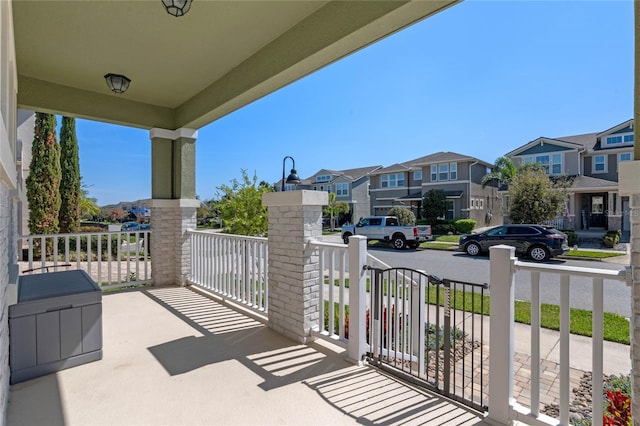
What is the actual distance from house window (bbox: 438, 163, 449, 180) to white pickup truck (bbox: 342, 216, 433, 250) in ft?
28.9

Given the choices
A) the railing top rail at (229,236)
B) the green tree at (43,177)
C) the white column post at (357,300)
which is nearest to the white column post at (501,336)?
the white column post at (357,300)

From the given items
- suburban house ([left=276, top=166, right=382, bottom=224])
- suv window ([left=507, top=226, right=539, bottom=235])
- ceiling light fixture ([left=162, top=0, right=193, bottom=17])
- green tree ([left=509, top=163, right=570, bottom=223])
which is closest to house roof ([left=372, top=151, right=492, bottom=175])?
suburban house ([left=276, top=166, right=382, bottom=224])

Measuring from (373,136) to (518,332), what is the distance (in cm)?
2574

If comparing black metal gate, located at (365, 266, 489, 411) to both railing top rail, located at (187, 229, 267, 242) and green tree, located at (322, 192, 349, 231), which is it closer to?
railing top rail, located at (187, 229, 267, 242)

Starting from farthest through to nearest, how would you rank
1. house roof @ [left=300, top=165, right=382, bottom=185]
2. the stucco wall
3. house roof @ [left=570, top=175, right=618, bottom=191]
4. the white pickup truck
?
house roof @ [left=300, top=165, right=382, bottom=185], house roof @ [left=570, top=175, right=618, bottom=191], the white pickup truck, the stucco wall

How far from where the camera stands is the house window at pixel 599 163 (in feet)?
64.1

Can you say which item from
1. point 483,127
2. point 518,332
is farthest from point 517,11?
point 483,127

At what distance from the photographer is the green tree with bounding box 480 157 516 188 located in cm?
2273

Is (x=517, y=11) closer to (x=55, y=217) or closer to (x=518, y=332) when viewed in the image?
(x=518, y=332)

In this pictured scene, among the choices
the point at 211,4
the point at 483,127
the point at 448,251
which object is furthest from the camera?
the point at 483,127

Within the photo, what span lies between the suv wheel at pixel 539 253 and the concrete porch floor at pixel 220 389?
35.4 feet

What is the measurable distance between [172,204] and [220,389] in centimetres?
408

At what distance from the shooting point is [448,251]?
46.5 ft

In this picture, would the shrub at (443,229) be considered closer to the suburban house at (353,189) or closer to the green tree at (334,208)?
the green tree at (334,208)
